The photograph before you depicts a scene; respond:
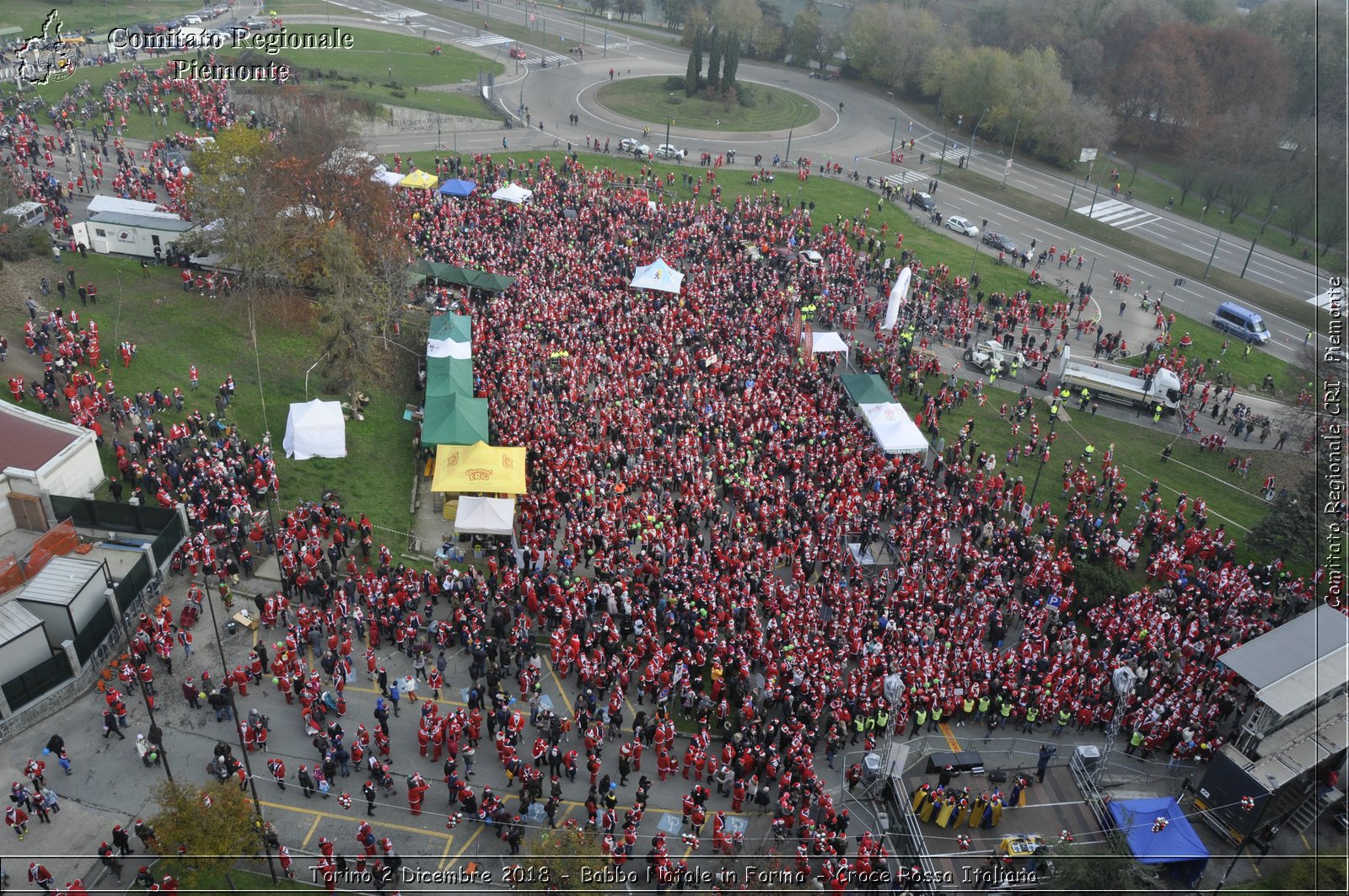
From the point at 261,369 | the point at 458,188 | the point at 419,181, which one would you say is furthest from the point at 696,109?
the point at 261,369

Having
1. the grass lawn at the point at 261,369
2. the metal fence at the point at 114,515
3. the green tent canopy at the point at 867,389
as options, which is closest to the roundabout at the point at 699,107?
the green tent canopy at the point at 867,389

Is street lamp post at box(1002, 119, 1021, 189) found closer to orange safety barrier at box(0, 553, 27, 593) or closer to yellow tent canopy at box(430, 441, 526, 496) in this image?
yellow tent canopy at box(430, 441, 526, 496)

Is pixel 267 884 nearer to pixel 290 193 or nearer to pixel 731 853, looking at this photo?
pixel 731 853

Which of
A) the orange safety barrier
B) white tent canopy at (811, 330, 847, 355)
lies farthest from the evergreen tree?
the orange safety barrier

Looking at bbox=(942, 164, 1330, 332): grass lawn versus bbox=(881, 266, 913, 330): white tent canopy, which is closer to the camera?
bbox=(881, 266, 913, 330): white tent canopy

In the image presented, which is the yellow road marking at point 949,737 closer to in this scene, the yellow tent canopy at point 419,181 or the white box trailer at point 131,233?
the white box trailer at point 131,233

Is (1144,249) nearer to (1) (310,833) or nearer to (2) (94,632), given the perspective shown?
(1) (310,833)

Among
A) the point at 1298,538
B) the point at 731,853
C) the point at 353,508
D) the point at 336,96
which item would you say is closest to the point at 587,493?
the point at 353,508
